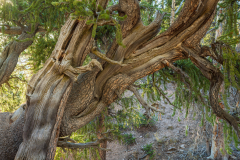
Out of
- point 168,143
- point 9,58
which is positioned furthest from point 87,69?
point 168,143

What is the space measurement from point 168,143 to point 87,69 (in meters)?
8.34

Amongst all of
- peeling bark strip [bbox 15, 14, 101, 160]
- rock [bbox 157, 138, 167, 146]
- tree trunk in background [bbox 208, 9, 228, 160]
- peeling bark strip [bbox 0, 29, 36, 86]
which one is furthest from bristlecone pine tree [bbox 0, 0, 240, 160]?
rock [bbox 157, 138, 167, 146]

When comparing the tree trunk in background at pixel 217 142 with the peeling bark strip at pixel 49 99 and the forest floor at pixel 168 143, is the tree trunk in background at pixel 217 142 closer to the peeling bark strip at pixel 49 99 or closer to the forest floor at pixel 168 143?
the forest floor at pixel 168 143

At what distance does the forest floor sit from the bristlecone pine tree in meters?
4.10

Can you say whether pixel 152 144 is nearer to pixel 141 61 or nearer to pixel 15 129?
pixel 141 61

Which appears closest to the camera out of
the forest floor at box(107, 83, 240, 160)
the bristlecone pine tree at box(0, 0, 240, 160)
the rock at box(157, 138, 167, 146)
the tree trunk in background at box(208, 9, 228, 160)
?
the bristlecone pine tree at box(0, 0, 240, 160)

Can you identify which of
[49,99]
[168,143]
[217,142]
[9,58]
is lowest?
[168,143]

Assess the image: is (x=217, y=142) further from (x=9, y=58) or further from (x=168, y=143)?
(x=9, y=58)

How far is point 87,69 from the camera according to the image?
280 cm

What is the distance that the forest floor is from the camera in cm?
802

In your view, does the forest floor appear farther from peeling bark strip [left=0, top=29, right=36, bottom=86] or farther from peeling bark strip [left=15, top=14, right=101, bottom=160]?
peeling bark strip [left=15, top=14, right=101, bottom=160]

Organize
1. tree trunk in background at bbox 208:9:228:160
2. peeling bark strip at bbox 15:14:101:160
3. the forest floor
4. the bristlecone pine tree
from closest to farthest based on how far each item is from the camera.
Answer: peeling bark strip at bbox 15:14:101:160, the bristlecone pine tree, tree trunk in background at bbox 208:9:228:160, the forest floor

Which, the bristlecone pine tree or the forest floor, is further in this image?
the forest floor

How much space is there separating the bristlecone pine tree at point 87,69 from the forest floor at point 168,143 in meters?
4.10
